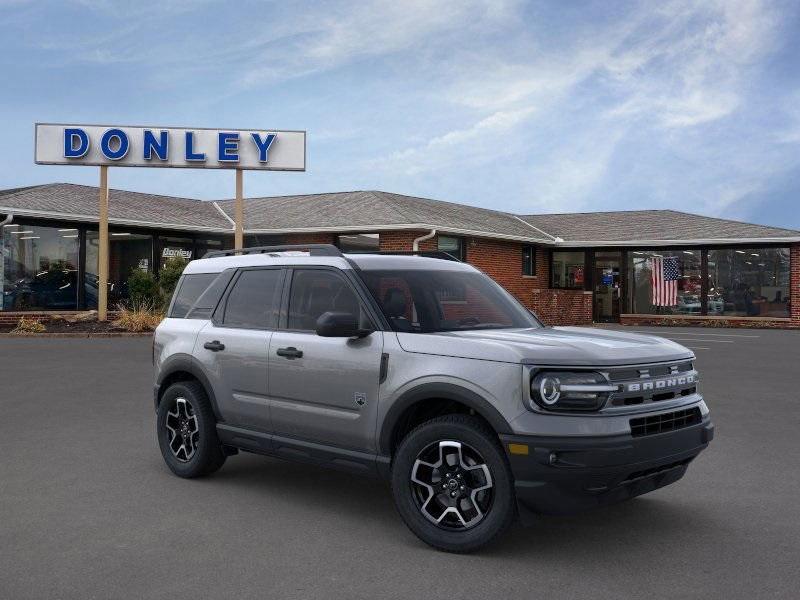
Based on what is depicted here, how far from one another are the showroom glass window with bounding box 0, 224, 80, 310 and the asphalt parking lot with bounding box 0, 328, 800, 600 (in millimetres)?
19118

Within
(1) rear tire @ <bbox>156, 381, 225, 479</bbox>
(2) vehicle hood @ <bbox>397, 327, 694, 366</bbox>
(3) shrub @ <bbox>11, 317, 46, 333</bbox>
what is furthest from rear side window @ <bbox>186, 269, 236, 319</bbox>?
(3) shrub @ <bbox>11, 317, 46, 333</bbox>

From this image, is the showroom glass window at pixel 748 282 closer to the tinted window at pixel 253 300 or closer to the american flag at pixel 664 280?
the american flag at pixel 664 280

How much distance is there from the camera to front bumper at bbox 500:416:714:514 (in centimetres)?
452

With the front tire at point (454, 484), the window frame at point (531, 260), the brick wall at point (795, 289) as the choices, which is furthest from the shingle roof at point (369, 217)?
the front tire at point (454, 484)

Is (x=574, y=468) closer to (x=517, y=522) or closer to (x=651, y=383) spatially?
(x=651, y=383)

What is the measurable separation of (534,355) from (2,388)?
9.83 m

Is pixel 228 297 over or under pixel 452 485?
over

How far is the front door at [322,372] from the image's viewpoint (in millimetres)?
5391

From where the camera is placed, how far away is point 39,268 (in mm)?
26125

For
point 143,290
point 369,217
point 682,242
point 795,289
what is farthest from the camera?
point 682,242

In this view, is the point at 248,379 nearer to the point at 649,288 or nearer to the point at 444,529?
the point at 444,529

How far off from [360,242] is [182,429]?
21880 mm

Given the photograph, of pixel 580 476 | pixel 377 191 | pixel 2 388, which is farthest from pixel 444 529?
pixel 377 191

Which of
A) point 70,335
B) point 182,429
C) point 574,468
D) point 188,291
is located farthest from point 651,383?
point 70,335
